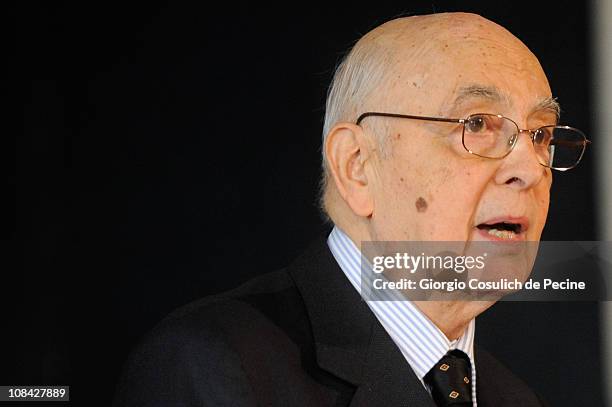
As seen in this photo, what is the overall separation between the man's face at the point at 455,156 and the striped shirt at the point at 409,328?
65mm

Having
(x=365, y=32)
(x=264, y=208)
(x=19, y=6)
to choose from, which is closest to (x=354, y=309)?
(x=264, y=208)

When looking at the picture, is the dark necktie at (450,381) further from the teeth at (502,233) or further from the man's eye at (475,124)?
the man's eye at (475,124)

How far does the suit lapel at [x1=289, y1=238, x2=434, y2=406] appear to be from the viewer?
1378 mm

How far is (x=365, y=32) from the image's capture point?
1718mm

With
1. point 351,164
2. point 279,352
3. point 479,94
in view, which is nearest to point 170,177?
point 351,164

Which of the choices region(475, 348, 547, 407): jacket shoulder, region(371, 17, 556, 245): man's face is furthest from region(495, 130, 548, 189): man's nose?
region(475, 348, 547, 407): jacket shoulder

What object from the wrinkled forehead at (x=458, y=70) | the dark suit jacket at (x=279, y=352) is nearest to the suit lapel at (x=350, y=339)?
the dark suit jacket at (x=279, y=352)

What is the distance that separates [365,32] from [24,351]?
76 cm

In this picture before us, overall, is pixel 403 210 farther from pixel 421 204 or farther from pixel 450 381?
pixel 450 381

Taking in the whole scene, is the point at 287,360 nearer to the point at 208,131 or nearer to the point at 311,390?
the point at 311,390

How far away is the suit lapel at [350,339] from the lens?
1378mm

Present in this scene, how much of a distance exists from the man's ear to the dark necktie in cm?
24

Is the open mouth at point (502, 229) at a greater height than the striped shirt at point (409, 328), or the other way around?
the open mouth at point (502, 229)

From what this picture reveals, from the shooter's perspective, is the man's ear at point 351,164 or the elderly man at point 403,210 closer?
the elderly man at point 403,210
